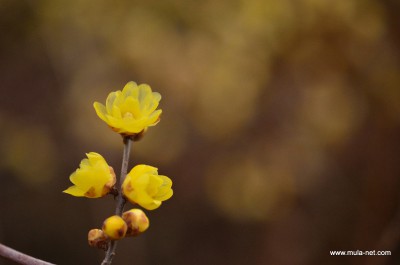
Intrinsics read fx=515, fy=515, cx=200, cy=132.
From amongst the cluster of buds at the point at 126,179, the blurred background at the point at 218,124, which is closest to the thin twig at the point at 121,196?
the cluster of buds at the point at 126,179

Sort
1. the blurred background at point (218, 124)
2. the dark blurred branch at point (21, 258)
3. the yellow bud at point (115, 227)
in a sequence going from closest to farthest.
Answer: the dark blurred branch at point (21, 258) → the yellow bud at point (115, 227) → the blurred background at point (218, 124)

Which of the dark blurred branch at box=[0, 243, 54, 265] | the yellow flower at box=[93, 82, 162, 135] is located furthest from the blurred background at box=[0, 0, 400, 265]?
the dark blurred branch at box=[0, 243, 54, 265]

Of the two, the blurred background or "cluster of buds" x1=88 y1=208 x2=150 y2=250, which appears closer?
"cluster of buds" x1=88 y1=208 x2=150 y2=250

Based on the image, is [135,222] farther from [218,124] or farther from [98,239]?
[218,124]

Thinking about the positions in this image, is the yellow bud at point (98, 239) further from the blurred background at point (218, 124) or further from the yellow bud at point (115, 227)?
the blurred background at point (218, 124)

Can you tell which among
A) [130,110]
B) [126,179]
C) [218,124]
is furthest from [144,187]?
[218,124]

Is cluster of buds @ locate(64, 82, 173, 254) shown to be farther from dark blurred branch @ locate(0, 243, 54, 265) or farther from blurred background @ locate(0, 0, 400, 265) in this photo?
blurred background @ locate(0, 0, 400, 265)

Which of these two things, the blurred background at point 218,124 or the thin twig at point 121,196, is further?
the blurred background at point 218,124

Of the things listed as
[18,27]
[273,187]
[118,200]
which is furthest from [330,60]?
[118,200]

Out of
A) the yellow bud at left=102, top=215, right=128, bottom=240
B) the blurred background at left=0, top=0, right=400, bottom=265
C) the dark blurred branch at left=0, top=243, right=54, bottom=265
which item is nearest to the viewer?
the dark blurred branch at left=0, top=243, right=54, bottom=265
